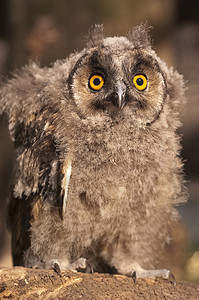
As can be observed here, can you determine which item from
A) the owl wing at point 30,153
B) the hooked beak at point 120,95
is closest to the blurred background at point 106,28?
the owl wing at point 30,153

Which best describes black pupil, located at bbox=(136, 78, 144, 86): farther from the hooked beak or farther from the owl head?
the hooked beak

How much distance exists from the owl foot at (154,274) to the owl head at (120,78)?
84 centimetres

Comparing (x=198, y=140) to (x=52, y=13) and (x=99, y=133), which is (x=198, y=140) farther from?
(x=99, y=133)

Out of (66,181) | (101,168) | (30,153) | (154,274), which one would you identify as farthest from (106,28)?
(154,274)

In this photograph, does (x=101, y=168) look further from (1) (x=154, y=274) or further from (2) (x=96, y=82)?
(1) (x=154, y=274)

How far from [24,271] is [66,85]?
1012 millimetres

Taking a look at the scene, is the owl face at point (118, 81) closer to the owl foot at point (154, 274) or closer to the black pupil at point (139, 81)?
the black pupil at point (139, 81)

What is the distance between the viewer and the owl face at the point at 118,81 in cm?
238

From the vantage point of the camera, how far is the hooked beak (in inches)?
90.6

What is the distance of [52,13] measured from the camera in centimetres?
411

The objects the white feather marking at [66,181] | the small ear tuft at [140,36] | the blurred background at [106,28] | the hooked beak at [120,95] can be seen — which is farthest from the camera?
the blurred background at [106,28]

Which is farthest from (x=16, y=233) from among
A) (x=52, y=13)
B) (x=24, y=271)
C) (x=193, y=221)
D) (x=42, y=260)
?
(x=193, y=221)

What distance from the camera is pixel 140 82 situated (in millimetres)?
2465

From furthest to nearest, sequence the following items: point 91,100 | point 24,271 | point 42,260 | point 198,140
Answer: point 198,140 < point 42,260 < point 91,100 < point 24,271
